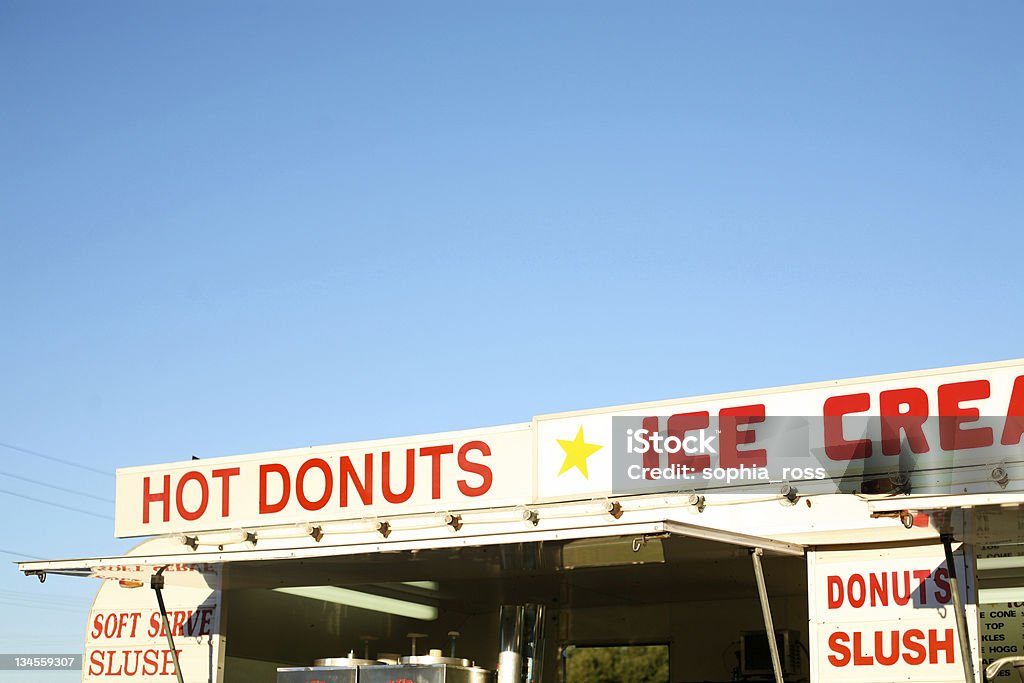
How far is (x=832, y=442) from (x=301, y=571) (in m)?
4.90

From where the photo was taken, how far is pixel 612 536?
8.98 metres

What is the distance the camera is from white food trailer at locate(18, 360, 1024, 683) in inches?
376

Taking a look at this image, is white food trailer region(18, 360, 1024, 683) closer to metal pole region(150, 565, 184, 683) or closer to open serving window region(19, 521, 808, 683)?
open serving window region(19, 521, 808, 683)

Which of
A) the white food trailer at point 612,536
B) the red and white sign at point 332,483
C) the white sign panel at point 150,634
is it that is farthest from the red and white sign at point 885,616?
the white sign panel at point 150,634

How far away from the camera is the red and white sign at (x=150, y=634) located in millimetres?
13242

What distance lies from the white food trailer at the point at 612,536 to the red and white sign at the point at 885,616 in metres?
0.02

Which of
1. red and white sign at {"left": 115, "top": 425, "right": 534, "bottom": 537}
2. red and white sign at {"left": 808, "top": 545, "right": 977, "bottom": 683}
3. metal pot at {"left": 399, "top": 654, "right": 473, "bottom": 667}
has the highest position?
red and white sign at {"left": 115, "top": 425, "right": 534, "bottom": 537}

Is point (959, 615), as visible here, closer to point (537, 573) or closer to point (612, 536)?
point (612, 536)

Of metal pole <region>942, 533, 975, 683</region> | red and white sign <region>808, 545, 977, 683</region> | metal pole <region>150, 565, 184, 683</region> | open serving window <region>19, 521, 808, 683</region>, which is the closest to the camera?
metal pole <region>942, 533, 975, 683</region>

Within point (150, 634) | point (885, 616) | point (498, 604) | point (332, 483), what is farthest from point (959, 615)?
point (150, 634)

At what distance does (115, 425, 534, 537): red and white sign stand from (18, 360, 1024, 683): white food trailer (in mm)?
22

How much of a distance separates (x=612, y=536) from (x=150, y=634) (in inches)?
263

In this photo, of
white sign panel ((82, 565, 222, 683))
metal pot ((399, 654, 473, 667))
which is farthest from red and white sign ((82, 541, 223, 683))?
metal pot ((399, 654, 473, 667))

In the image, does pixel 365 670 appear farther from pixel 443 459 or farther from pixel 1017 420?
pixel 1017 420
